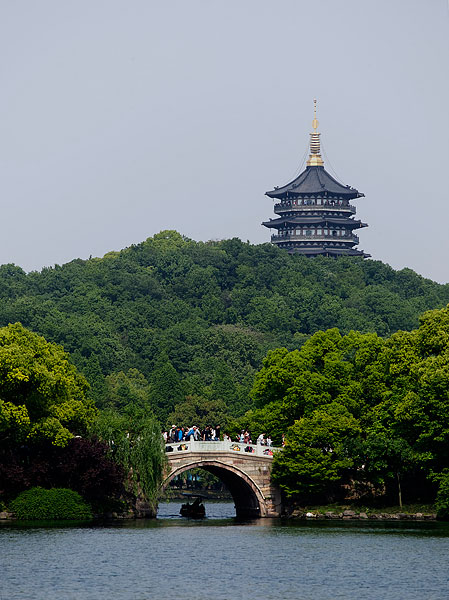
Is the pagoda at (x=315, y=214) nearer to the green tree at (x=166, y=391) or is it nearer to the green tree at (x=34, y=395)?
the green tree at (x=166, y=391)

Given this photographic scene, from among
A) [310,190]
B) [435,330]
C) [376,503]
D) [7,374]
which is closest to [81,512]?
[7,374]

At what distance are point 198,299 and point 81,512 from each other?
87.8 metres

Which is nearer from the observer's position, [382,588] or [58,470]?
[382,588]

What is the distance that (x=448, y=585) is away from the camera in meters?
37.8

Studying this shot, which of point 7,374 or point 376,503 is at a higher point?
point 7,374

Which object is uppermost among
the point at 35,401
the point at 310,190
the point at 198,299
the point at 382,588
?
the point at 310,190

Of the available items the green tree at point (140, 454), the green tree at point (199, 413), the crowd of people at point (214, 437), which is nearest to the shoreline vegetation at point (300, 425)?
the green tree at point (140, 454)

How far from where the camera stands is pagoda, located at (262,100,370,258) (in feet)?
498

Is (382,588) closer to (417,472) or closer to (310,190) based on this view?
(417,472)

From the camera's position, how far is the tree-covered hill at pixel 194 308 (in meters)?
112

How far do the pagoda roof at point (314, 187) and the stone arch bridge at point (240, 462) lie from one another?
95507 millimetres

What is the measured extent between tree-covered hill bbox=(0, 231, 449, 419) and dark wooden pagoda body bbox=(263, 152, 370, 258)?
4279 millimetres

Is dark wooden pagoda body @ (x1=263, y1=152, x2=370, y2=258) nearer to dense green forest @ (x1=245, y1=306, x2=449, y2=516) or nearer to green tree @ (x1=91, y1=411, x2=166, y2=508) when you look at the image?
dense green forest @ (x1=245, y1=306, x2=449, y2=516)

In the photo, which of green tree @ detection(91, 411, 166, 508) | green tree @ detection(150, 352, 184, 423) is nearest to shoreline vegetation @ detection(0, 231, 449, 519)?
green tree @ detection(91, 411, 166, 508)
